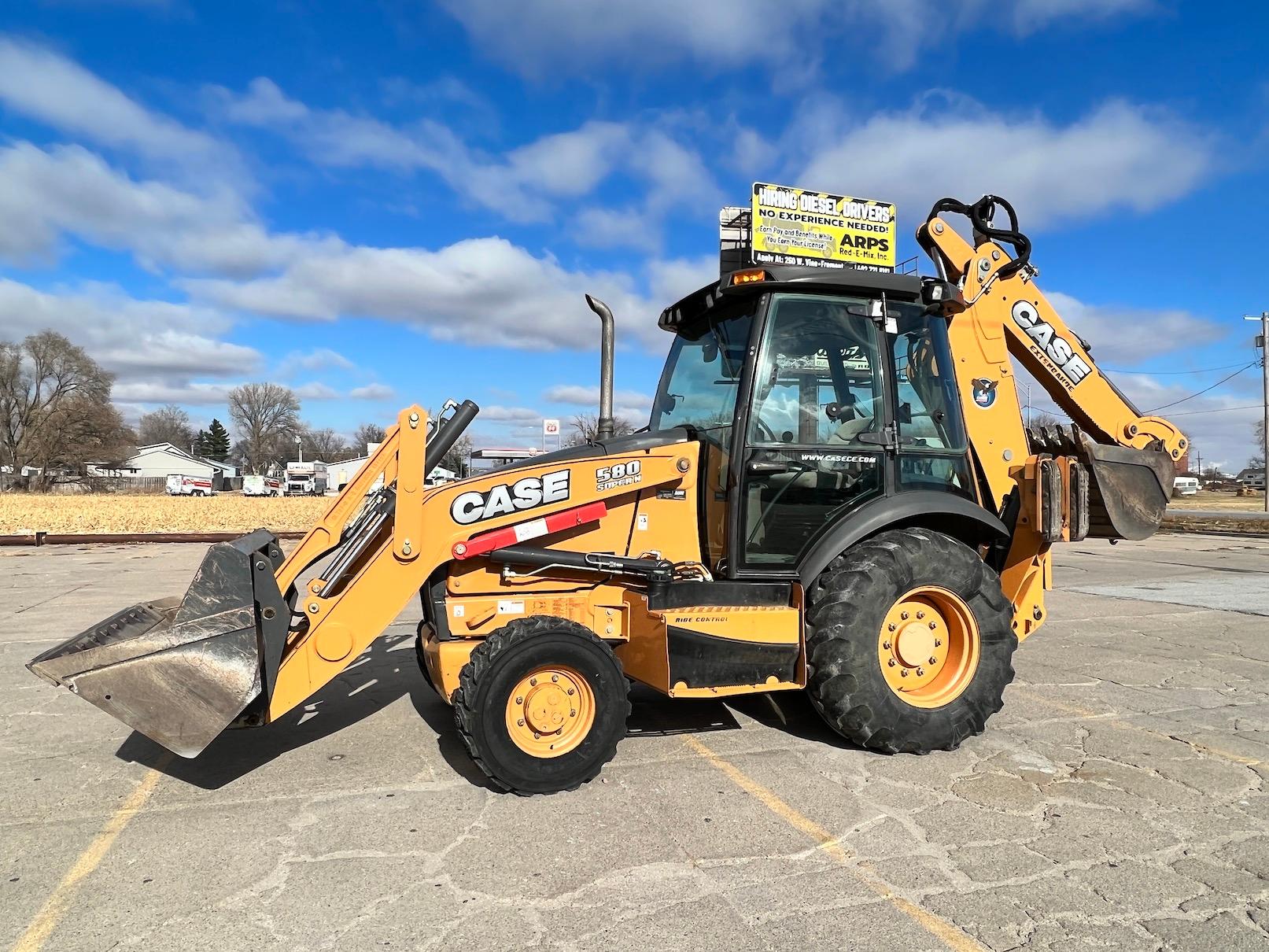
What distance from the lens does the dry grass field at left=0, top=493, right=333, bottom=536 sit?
83.5ft

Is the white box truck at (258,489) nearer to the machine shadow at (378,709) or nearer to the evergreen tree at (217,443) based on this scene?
the evergreen tree at (217,443)

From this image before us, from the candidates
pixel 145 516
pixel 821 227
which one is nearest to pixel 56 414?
pixel 145 516

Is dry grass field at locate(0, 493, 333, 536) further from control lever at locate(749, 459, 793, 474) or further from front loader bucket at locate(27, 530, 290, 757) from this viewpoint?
control lever at locate(749, 459, 793, 474)

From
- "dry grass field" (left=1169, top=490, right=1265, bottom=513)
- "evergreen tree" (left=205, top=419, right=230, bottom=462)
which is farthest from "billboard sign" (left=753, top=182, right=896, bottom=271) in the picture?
"evergreen tree" (left=205, top=419, right=230, bottom=462)

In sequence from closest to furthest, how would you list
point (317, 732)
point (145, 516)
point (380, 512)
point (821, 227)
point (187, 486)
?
point (380, 512), point (317, 732), point (821, 227), point (145, 516), point (187, 486)

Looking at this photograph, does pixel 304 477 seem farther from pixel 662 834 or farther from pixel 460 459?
pixel 662 834

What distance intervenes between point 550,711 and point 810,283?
270 centimetres

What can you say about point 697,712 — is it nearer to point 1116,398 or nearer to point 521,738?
point 521,738

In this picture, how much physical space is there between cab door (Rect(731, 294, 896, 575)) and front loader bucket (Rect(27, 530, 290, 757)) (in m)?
2.44

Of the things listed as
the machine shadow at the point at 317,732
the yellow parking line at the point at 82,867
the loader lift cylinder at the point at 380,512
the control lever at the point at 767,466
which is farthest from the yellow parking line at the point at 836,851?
the yellow parking line at the point at 82,867

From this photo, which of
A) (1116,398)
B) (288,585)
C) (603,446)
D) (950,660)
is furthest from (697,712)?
(1116,398)

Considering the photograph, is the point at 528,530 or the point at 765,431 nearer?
the point at 528,530

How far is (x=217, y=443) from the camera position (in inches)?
4584

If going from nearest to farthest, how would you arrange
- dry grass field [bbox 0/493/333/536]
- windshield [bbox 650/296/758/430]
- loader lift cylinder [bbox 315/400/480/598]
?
loader lift cylinder [bbox 315/400/480/598]
windshield [bbox 650/296/758/430]
dry grass field [bbox 0/493/333/536]
